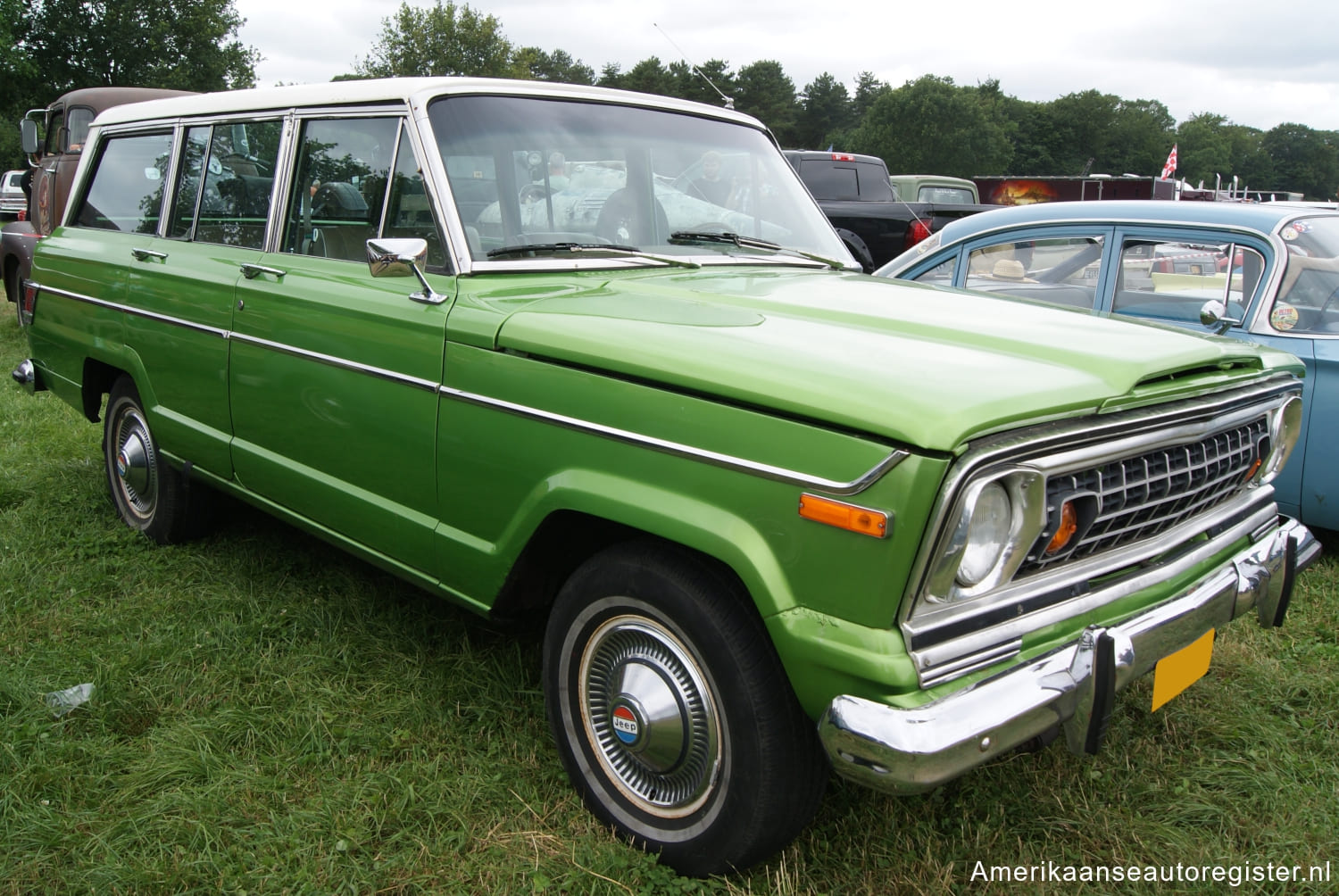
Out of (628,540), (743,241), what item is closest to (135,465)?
(743,241)

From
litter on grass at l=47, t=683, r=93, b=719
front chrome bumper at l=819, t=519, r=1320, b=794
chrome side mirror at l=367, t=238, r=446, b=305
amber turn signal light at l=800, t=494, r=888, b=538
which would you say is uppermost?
chrome side mirror at l=367, t=238, r=446, b=305

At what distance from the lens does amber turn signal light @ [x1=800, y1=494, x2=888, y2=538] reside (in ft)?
5.77

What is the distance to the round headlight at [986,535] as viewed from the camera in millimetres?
1863

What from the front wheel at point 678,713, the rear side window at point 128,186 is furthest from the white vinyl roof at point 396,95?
the front wheel at point 678,713

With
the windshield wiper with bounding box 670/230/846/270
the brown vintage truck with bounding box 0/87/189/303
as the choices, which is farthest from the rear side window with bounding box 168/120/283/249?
the brown vintage truck with bounding box 0/87/189/303

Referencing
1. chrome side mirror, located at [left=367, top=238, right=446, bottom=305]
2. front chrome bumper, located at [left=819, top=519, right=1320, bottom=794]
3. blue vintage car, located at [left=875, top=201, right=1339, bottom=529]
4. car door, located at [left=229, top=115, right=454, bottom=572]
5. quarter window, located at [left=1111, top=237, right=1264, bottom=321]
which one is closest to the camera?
front chrome bumper, located at [left=819, top=519, right=1320, bottom=794]

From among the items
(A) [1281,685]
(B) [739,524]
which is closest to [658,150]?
(B) [739,524]

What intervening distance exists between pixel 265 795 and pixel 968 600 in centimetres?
→ 192

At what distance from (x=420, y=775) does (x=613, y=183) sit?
1864 millimetres

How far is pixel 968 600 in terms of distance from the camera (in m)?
1.91

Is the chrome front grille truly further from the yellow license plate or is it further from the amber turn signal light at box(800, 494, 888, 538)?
the amber turn signal light at box(800, 494, 888, 538)

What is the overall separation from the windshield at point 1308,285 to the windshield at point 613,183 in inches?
85.9

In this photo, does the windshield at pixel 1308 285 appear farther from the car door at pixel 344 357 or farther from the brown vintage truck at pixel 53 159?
Answer: the brown vintage truck at pixel 53 159

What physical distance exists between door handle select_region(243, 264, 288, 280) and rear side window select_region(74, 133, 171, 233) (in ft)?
3.48
